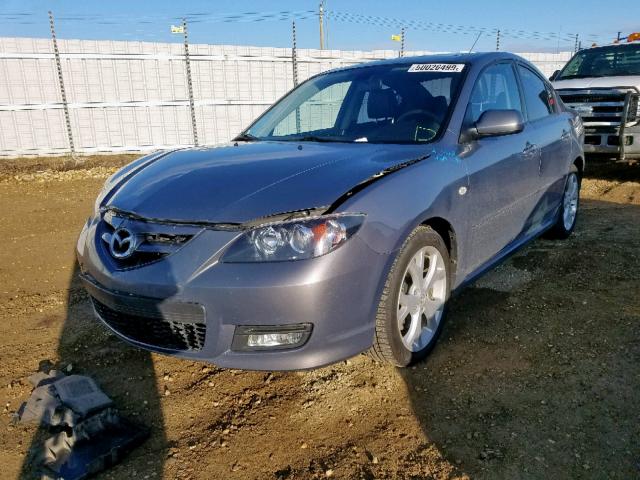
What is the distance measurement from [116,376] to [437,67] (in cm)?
275

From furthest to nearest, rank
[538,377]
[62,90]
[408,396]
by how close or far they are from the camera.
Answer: [62,90]
[538,377]
[408,396]

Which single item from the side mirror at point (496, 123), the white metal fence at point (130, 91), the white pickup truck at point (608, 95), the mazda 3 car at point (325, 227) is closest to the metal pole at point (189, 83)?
the white metal fence at point (130, 91)

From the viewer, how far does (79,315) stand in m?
3.64

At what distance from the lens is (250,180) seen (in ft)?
8.26

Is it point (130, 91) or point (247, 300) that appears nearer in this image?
point (247, 300)

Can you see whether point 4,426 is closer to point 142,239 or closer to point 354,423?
point 142,239

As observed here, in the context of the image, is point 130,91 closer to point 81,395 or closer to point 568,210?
point 568,210

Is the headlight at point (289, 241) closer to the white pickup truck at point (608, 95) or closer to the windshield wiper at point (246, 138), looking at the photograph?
the windshield wiper at point (246, 138)

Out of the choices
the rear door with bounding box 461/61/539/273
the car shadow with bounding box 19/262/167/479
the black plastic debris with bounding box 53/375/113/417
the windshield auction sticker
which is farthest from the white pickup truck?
the black plastic debris with bounding box 53/375/113/417

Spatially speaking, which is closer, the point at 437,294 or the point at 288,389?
the point at 288,389

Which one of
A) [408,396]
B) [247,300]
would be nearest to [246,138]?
[247,300]

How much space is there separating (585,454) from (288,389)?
1382 millimetres

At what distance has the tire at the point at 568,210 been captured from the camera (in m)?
4.81

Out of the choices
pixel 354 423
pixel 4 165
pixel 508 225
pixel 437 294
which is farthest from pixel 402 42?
pixel 354 423
